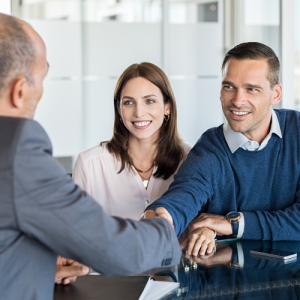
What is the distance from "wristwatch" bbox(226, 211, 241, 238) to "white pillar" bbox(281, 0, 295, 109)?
9.66 feet

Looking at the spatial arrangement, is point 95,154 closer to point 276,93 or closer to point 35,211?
point 276,93

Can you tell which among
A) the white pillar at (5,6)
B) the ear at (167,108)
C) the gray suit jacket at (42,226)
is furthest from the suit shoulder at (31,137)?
the white pillar at (5,6)

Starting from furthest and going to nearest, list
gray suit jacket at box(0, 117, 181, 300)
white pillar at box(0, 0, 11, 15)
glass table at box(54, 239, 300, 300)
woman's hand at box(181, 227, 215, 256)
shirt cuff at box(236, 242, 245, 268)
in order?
white pillar at box(0, 0, 11, 15) < woman's hand at box(181, 227, 215, 256) < shirt cuff at box(236, 242, 245, 268) < glass table at box(54, 239, 300, 300) < gray suit jacket at box(0, 117, 181, 300)

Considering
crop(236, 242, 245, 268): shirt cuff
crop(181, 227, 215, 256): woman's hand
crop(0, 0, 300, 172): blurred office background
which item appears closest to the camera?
crop(236, 242, 245, 268): shirt cuff

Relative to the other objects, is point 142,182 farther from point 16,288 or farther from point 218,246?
point 16,288

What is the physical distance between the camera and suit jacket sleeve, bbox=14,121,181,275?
2.83ft

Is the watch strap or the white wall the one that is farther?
the white wall

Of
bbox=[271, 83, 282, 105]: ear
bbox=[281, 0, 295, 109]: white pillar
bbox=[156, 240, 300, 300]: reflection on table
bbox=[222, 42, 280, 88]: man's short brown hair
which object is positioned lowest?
bbox=[156, 240, 300, 300]: reflection on table

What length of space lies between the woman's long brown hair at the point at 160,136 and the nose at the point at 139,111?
148 millimetres

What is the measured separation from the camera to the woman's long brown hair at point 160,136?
2.40 m

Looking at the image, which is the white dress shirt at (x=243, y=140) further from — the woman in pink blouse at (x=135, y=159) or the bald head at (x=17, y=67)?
the bald head at (x=17, y=67)

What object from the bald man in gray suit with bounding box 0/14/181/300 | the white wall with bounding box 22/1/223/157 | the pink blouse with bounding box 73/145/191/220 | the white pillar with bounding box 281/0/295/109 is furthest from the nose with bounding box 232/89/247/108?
the white pillar with bounding box 281/0/295/109

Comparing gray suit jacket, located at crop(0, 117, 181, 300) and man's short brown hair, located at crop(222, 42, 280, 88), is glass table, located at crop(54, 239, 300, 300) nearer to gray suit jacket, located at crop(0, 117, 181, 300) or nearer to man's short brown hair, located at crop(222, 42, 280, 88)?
gray suit jacket, located at crop(0, 117, 181, 300)

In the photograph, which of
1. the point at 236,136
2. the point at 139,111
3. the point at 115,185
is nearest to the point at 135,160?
the point at 115,185
